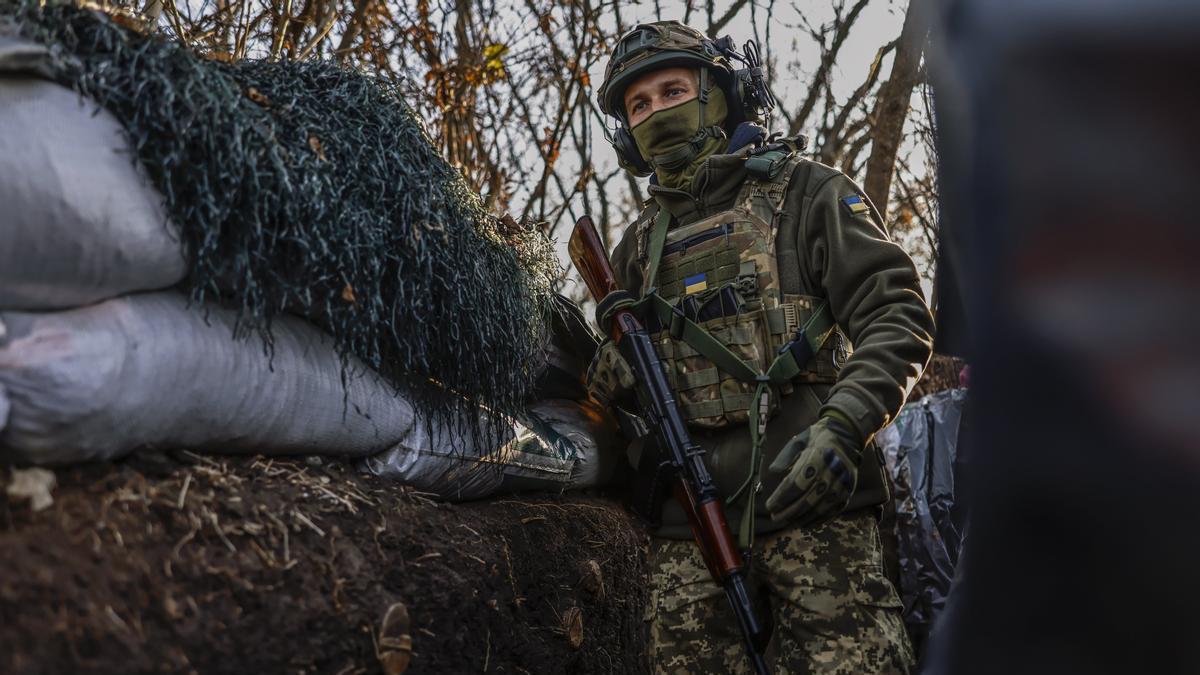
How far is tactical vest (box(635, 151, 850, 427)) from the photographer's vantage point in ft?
7.95

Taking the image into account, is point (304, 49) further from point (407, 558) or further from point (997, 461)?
point (997, 461)

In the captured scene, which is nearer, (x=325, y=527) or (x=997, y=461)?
(x=997, y=461)

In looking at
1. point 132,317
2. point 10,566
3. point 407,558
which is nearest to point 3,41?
point 132,317

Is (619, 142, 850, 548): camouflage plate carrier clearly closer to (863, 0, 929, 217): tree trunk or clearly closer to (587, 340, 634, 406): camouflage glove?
(587, 340, 634, 406): camouflage glove

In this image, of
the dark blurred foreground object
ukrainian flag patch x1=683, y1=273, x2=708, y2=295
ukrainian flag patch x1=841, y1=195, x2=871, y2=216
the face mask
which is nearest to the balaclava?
the face mask

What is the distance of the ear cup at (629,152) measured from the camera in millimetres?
2873

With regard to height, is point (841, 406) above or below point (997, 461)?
below

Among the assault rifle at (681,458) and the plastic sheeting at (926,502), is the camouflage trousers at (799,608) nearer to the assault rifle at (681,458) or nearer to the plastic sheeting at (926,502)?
the assault rifle at (681,458)

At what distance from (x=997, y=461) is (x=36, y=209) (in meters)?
1.28

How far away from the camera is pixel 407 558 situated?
6.53ft

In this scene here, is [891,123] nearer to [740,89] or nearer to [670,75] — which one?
[740,89]

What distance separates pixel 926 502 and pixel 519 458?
1.67 m

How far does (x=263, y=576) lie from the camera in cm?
161

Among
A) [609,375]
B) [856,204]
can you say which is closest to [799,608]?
[609,375]
